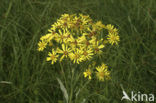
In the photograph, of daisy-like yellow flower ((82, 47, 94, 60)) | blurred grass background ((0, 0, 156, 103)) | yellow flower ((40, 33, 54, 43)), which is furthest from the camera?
blurred grass background ((0, 0, 156, 103))

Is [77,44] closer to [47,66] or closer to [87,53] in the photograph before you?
[87,53]

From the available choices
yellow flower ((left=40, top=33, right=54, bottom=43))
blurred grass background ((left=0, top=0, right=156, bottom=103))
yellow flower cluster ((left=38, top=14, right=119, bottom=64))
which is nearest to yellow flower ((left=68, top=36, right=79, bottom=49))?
yellow flower cluster ((left=38, top=14, right=119, bottom=64))

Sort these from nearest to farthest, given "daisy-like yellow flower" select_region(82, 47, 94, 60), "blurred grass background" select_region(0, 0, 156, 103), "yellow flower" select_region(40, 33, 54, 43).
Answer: "daisy-like yellow flower" select_region(82, 47, 94, 60) < "yellow flower" select_region(40, 33, 54, 43) < "blurred grass background" select_region(0, 0, 156, 103)

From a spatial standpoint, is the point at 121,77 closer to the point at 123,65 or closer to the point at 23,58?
the point at 123,65

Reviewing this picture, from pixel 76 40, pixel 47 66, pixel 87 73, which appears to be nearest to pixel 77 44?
pixel 76 40

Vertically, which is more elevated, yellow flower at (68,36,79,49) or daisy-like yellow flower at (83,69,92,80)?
yellow flower at (68,36,79,49)

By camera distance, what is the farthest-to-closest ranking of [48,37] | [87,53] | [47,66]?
[47,66] → [48,37] → [87,53]

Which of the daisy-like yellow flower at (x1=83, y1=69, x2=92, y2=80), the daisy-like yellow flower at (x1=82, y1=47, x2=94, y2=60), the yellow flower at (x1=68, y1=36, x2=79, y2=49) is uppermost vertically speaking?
the yellow flower at (x1=68, y1=36, x2=79, y2=49)

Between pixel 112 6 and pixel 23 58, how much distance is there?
66.3 inches

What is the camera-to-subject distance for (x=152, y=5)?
312 cm

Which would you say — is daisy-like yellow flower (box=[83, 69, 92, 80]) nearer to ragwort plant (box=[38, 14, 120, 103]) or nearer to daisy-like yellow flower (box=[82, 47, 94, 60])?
ragwort plant (box=[38, 14, 120, 103])

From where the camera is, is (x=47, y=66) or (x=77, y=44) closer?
(x=77, y=44)

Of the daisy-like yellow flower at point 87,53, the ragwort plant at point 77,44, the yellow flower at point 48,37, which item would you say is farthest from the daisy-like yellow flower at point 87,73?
the yellow flower at point 48,37

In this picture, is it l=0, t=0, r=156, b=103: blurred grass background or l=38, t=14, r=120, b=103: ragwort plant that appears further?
l=0, t=0, r=156, b=103: blurred grass background
